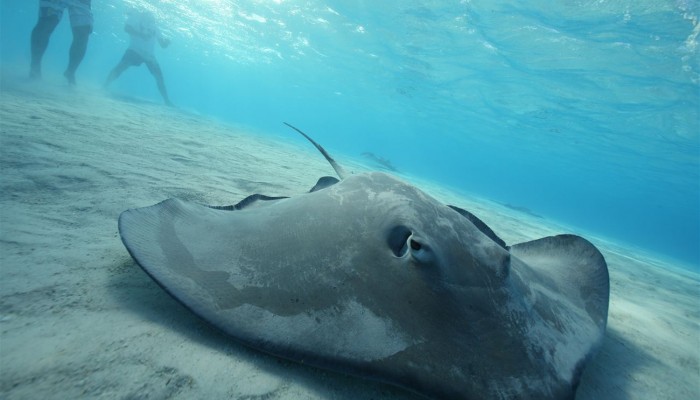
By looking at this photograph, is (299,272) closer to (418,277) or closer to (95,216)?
(418,277)

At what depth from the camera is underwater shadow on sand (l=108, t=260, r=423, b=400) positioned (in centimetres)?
163

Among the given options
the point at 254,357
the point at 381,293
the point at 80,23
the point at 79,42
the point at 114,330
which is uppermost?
the point at 80,23

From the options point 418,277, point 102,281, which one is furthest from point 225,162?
point 418,277

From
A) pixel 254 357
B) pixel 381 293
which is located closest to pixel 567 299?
pixel 381 293

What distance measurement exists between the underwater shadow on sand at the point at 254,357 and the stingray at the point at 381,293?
255 millimetres

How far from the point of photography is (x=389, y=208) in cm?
219

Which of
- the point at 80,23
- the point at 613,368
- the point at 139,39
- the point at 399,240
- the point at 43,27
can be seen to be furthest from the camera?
the point at 139,39

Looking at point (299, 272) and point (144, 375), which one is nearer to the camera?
point (144, 375)

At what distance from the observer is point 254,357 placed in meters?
1.70

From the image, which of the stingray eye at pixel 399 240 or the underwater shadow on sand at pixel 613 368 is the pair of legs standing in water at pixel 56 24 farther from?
the underwater shadow on sand at pixel 613 368

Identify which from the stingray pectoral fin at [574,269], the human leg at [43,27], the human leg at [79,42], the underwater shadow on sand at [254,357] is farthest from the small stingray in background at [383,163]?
the underwater shadow on sand at [254,357]

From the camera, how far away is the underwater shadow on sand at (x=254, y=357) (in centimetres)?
163

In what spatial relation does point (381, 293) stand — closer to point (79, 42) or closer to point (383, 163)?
point (79, 42)

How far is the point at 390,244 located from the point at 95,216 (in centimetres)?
296
